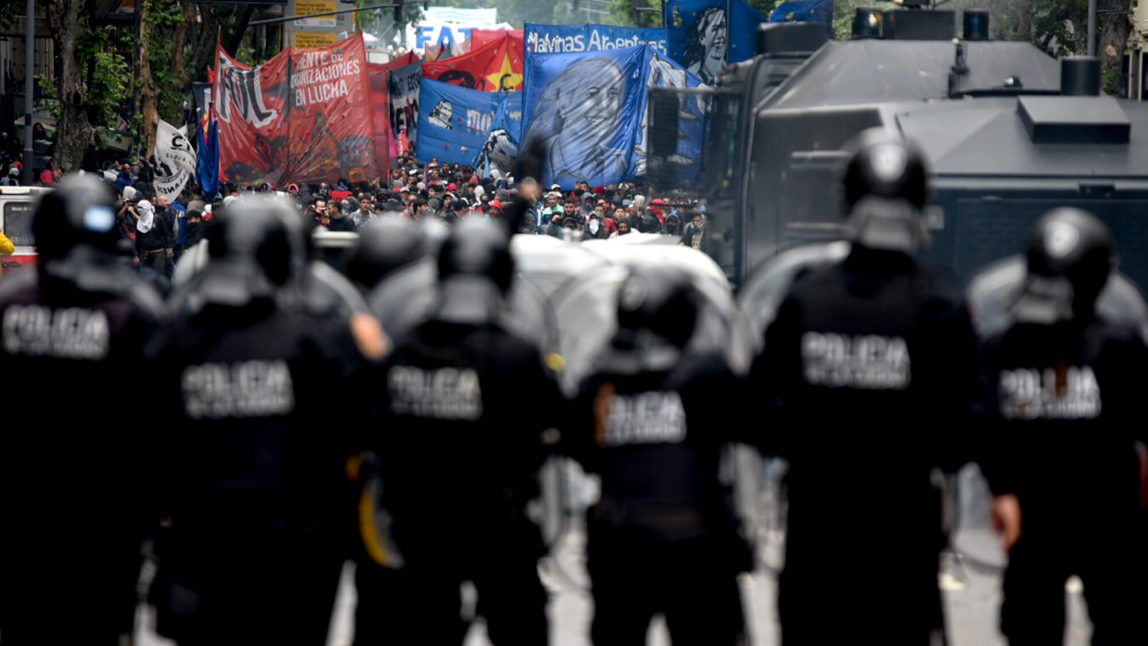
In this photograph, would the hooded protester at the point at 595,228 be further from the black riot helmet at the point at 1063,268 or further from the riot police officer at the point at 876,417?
the riot police officer at the point at 876,417

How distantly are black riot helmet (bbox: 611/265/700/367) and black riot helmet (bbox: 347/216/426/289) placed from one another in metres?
1.91

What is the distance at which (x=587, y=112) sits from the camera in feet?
69.7

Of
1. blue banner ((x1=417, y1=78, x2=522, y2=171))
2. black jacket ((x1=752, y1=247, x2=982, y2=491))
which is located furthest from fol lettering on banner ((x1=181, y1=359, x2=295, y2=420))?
blue banner ((x1=417, y1=78, x2=522, y2=171))

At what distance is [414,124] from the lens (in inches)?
1363

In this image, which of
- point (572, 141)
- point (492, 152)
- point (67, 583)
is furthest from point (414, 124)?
point (67, 583)

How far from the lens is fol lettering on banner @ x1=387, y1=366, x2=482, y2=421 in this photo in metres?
5.45

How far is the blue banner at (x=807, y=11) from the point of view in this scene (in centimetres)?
1859

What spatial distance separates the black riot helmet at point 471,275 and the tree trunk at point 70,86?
25606mm

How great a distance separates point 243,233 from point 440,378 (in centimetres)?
72

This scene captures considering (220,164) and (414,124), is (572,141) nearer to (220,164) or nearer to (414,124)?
(220,164)

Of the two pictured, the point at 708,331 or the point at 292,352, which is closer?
the point at 292,352

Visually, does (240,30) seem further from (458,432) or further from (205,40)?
(458,432)

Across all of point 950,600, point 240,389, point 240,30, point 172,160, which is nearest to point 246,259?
point 240,389

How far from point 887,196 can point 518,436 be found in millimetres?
1317
